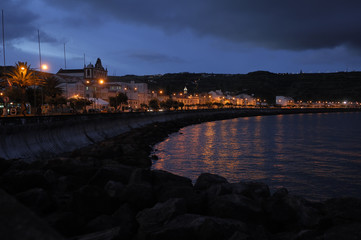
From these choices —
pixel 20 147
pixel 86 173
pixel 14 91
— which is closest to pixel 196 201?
pixel 86 173

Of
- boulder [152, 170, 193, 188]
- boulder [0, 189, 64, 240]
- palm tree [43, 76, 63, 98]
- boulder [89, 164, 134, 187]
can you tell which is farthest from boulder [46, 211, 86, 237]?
palm tree [43, 76, 63, 98]

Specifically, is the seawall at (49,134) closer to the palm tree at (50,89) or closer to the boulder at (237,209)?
the boulder at (237,209)

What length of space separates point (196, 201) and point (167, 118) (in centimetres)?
7550

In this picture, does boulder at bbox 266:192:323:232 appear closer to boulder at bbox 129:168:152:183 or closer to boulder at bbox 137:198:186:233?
Answer: boulder at bbox 137:198:186:233

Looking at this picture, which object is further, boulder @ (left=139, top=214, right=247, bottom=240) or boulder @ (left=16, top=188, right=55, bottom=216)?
boulder @ (left=16, top=188, right=55, bottom=216)

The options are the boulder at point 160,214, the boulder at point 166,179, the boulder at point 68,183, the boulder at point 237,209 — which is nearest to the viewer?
the boulder at point 160,214

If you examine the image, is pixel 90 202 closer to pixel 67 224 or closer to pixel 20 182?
pixel 67 224

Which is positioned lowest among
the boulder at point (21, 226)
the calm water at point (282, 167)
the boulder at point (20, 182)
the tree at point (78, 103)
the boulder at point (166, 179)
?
the calm water at point (282, 167)

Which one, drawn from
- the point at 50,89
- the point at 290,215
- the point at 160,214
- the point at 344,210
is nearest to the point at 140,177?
the point at 160,214

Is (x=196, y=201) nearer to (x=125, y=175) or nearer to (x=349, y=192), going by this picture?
(x=125, y=175)

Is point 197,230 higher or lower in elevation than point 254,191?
higher

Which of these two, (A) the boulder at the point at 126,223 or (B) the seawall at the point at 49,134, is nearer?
(A) the boulder at the point at 126,223

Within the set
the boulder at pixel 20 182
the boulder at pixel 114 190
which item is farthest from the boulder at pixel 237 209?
the boulder at pixel 20 182

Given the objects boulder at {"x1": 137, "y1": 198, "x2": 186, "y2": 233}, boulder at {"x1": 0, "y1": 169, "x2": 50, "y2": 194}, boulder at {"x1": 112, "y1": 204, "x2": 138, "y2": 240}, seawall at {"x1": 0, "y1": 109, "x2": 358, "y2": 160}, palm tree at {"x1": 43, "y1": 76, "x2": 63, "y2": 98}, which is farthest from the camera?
palm tree at {"x1": 43, "y1": 76, "x2": 63, "y2": 98}
